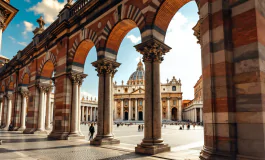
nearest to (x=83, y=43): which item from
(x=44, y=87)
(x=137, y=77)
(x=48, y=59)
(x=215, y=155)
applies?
(x=48, y=59)

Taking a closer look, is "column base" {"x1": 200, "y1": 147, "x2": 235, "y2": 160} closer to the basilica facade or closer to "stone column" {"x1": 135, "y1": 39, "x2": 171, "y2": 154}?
"stone column" {"x1": 135, "y1": 39, "x2": 171, "y2": 154}

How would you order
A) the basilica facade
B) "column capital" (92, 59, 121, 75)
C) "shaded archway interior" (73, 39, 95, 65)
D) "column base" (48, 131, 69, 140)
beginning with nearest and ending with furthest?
"column capital" (92, 59, 121, 75) → "column base" (48, 131, 69, 140) → "shaded archway interior" (73, 39, 95, 65) → the basilica facade

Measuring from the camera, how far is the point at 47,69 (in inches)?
754

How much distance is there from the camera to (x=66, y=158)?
7.55 metres

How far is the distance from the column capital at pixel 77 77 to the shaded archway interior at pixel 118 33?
3977mm

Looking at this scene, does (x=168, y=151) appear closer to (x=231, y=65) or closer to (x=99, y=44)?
(x=231, y=65)

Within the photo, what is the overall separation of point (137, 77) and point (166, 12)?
4166 inches

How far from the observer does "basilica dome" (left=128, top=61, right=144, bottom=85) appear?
112925 mm

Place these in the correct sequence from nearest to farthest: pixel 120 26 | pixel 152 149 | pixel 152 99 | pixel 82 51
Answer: pixel 152 149 < pixel 152 99 < pixel 120 26 < pixel 82 51

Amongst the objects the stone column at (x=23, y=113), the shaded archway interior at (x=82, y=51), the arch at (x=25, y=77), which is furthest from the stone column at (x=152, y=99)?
the stone column at (x=23, y=113)

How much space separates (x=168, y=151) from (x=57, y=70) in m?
10.9

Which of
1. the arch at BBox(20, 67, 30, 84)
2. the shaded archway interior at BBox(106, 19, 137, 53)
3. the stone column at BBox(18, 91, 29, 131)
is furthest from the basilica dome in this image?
the shaded archway interior at BBox(106, 19, 137, 53)

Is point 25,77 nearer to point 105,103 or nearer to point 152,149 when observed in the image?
point 105,103

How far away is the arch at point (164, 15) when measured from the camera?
29.9ft
